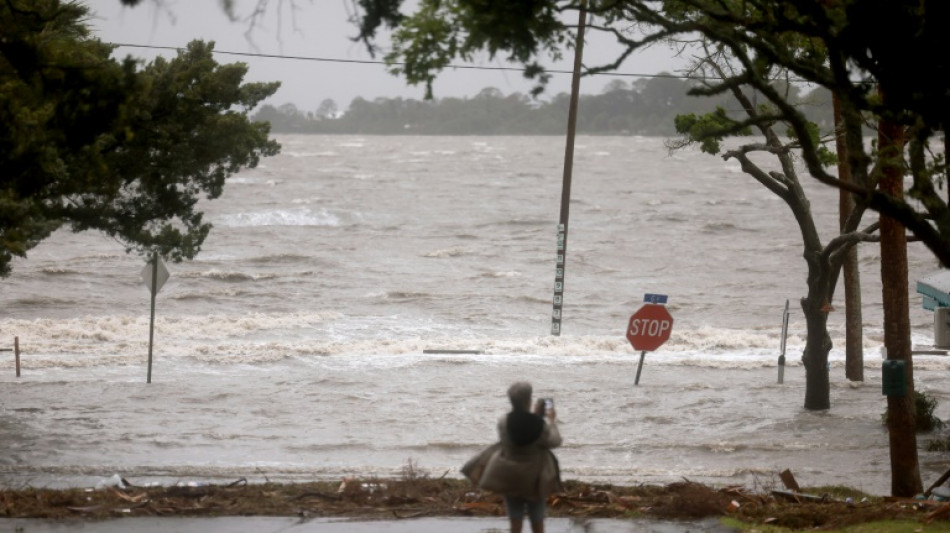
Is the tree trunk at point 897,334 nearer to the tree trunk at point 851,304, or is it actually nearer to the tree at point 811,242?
the tree at point 811,242

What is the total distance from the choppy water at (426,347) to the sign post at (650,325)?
110 centimetres

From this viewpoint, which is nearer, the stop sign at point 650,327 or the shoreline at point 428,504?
the shoreline at point 428,504

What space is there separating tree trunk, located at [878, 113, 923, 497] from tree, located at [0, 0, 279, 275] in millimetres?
7280

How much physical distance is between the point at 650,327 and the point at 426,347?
10.2 m

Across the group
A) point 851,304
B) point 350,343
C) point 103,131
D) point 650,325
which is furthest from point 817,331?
point 350,343

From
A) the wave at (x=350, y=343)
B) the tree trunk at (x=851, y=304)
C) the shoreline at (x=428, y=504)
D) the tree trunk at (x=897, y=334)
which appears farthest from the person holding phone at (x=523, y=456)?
the wave at (x=350, y=343)

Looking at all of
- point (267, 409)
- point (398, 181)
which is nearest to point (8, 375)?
point (267, 409)

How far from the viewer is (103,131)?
9.93 meters

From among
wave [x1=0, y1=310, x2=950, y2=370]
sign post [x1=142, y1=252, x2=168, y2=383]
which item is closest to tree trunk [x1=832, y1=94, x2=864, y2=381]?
wave [x1=0, y1=310, x2=950, y2=370]

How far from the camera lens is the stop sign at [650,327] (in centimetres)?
2297

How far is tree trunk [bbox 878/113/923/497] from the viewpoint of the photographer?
12.5 meters

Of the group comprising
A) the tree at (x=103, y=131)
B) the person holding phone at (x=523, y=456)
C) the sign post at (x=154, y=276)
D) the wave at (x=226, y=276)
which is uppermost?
the tree at (x=103, y=131)

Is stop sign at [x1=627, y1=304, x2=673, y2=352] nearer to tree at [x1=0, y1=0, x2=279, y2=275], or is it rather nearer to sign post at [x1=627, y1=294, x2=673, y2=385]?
sign post at [x1=627, y1=294, x2=673, y2=385]

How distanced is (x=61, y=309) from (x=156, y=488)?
3096cm
